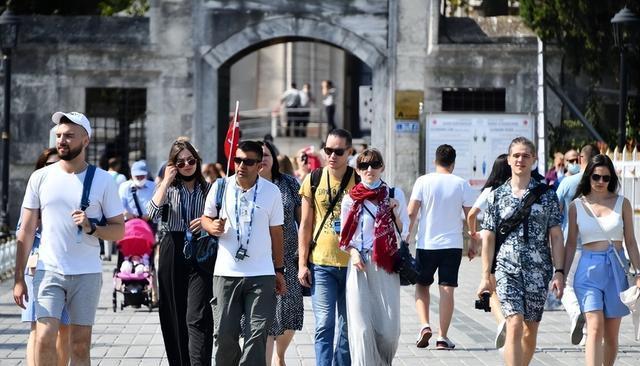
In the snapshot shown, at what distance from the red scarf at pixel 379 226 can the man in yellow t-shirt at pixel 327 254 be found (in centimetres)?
31

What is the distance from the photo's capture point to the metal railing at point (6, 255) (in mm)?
19109

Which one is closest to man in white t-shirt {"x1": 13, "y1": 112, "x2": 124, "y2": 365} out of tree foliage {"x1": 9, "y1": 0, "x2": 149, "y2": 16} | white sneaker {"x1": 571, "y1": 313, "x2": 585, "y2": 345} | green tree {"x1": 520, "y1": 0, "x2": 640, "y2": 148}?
white sneaker {"x1": 571, "y1": 313, "x2": 585, "y2": 345}

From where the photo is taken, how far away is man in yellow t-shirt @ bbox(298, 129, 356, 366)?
9758mm

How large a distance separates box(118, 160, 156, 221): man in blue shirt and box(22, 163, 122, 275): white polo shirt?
23.3ft

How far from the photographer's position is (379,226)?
31.7 feet

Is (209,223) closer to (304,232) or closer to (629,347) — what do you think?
(304,232)

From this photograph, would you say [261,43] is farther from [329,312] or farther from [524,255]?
[524,255]

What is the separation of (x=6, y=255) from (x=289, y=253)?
32.4 ft

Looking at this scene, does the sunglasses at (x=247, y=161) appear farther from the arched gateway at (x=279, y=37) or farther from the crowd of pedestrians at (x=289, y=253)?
the arched gateway at (x=279, y=37)

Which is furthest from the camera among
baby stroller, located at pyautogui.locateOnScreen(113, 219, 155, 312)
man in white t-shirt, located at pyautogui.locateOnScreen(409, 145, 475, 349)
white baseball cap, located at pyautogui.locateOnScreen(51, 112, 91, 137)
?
baby stroller, located at pyautogui.locateOnScreen(113, 219, 155, 312)

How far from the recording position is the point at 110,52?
24.9 m

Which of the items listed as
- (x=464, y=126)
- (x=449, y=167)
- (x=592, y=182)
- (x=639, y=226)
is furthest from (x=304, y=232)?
(x=464, y=126)

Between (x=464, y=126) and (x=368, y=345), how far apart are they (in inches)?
535

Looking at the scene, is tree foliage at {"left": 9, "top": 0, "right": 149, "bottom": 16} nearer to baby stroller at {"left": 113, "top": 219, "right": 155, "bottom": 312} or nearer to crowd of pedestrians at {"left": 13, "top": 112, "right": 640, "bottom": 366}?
baby stroller at {"left": 113, "top": 219, "right": 155, "bottom": 312}
